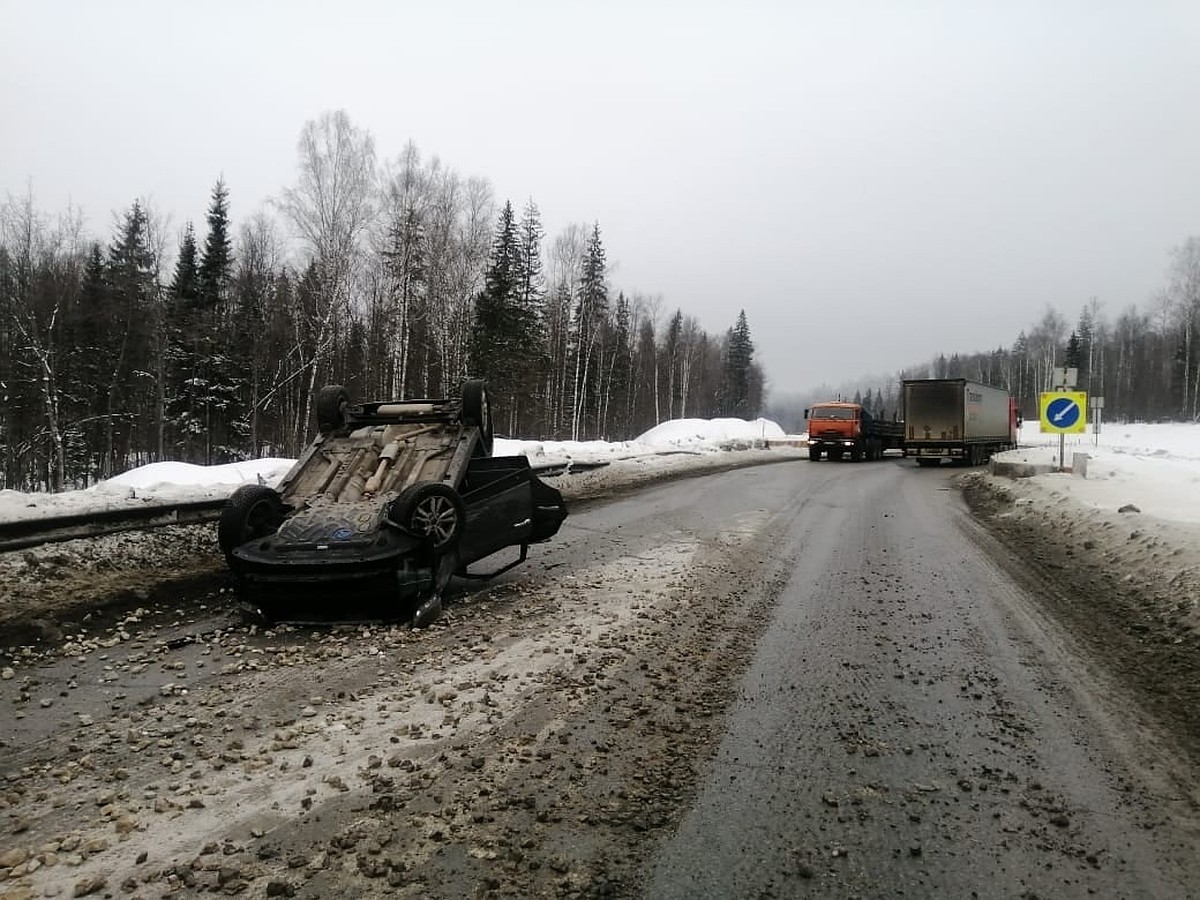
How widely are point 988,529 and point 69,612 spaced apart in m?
12.1

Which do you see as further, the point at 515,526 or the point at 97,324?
the point at 97,324

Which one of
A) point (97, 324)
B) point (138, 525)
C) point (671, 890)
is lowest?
point (671, 890)

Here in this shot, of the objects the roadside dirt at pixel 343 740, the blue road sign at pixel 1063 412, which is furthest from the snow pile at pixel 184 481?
the blue road sign at pixel 1063 412

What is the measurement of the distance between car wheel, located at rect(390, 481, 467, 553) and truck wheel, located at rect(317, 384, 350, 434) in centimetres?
210

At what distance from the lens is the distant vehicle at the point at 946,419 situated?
27.9 metres

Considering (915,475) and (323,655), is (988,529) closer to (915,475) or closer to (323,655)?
(323,655)

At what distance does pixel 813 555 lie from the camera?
8.98 meters

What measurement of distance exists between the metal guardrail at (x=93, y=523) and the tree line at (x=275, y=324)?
1823 centimetres

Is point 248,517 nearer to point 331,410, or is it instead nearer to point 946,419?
point 331,410

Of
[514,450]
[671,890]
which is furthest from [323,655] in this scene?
[514,450]

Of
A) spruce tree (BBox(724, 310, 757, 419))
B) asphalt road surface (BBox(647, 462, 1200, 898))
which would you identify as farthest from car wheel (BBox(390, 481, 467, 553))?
spruce tree (BBox(724, 310, 757, 419))

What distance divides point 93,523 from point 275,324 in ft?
106

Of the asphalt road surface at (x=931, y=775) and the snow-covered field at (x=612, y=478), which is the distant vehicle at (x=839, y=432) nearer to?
the snow-covered field at (x=612, y=478)

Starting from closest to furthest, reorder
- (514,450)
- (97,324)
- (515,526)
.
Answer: (515,526) → (514,450) → (97,324)
